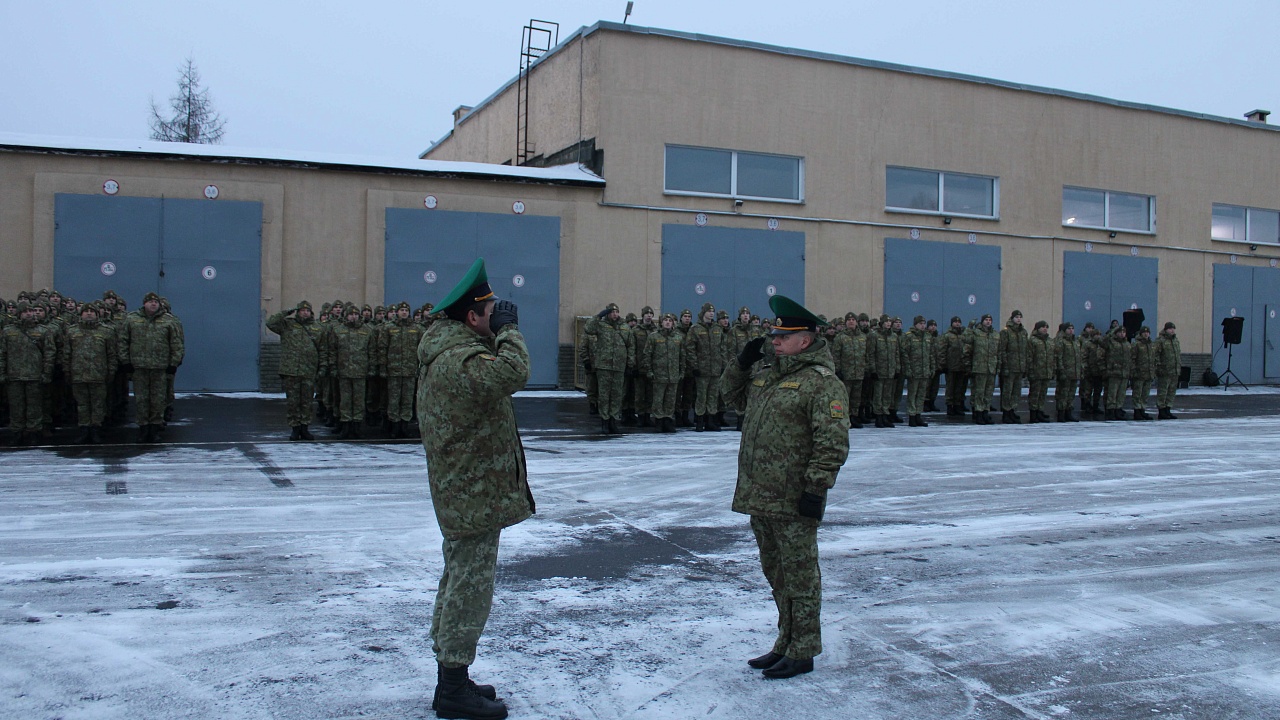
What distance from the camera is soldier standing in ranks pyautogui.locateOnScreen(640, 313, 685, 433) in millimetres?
14922

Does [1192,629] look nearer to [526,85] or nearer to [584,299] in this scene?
[584,299]

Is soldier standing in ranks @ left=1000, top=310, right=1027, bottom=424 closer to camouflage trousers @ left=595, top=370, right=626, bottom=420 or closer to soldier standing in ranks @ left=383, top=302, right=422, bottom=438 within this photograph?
camouflage trousers @ left=595, top=370, right=626, bottom=420

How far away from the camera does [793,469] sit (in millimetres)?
4715

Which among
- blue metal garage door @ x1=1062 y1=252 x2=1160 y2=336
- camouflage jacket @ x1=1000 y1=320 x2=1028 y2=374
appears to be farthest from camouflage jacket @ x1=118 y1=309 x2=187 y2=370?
blue metal garage door @ x1=1062 y1=252 x2=1160 y2=336

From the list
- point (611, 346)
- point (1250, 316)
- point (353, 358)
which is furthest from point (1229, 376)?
point (353, 358)

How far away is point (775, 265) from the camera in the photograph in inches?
891

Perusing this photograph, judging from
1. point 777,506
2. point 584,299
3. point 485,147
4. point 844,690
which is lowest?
point 844,690

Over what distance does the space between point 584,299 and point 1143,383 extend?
1119 centimetres

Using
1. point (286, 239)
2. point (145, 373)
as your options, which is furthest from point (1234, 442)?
point (286, 239)

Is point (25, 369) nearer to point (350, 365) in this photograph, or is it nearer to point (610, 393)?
point (350, 365)

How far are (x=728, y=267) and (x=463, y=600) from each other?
1856 centimetres

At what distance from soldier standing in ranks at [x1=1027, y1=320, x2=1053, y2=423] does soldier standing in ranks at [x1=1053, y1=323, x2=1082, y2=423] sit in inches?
9.3

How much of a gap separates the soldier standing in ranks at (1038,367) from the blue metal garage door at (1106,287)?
27.8 ft

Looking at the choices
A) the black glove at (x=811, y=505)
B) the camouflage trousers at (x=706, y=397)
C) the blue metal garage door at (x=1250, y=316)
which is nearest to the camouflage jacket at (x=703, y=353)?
the camouflage trousers at (x=706, y=397)
